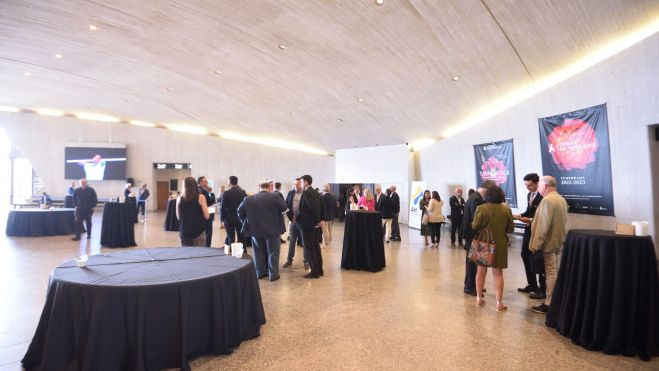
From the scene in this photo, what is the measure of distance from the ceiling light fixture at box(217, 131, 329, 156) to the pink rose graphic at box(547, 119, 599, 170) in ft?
39.3

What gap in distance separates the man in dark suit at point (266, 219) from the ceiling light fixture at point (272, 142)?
1287cm

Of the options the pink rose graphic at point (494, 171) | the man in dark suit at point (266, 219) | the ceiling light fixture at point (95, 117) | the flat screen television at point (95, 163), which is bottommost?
the man in dark suit at point (266, 219)

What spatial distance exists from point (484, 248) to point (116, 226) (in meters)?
7.32

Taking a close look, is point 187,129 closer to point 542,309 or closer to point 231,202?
point 231,202

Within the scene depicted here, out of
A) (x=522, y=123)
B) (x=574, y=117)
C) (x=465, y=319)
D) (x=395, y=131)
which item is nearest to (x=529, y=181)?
(x=465, y=319)

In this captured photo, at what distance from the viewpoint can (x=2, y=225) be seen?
37.1ft

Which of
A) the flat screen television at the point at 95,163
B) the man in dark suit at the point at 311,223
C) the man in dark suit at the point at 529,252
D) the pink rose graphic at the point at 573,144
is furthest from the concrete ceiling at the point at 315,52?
the flat screen television at the point at 95,163

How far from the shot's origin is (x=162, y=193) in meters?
18.7

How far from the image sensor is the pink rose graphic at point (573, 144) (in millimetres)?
6125

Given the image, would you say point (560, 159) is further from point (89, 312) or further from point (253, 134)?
point (253, 134)

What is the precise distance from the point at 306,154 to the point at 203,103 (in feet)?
21.3

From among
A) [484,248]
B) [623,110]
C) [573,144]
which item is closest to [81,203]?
[484,248]

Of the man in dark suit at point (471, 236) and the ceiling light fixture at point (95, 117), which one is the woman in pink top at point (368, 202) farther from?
the ceiling light fixture at point (95, 117)

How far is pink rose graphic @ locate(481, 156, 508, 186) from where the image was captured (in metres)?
8.60
